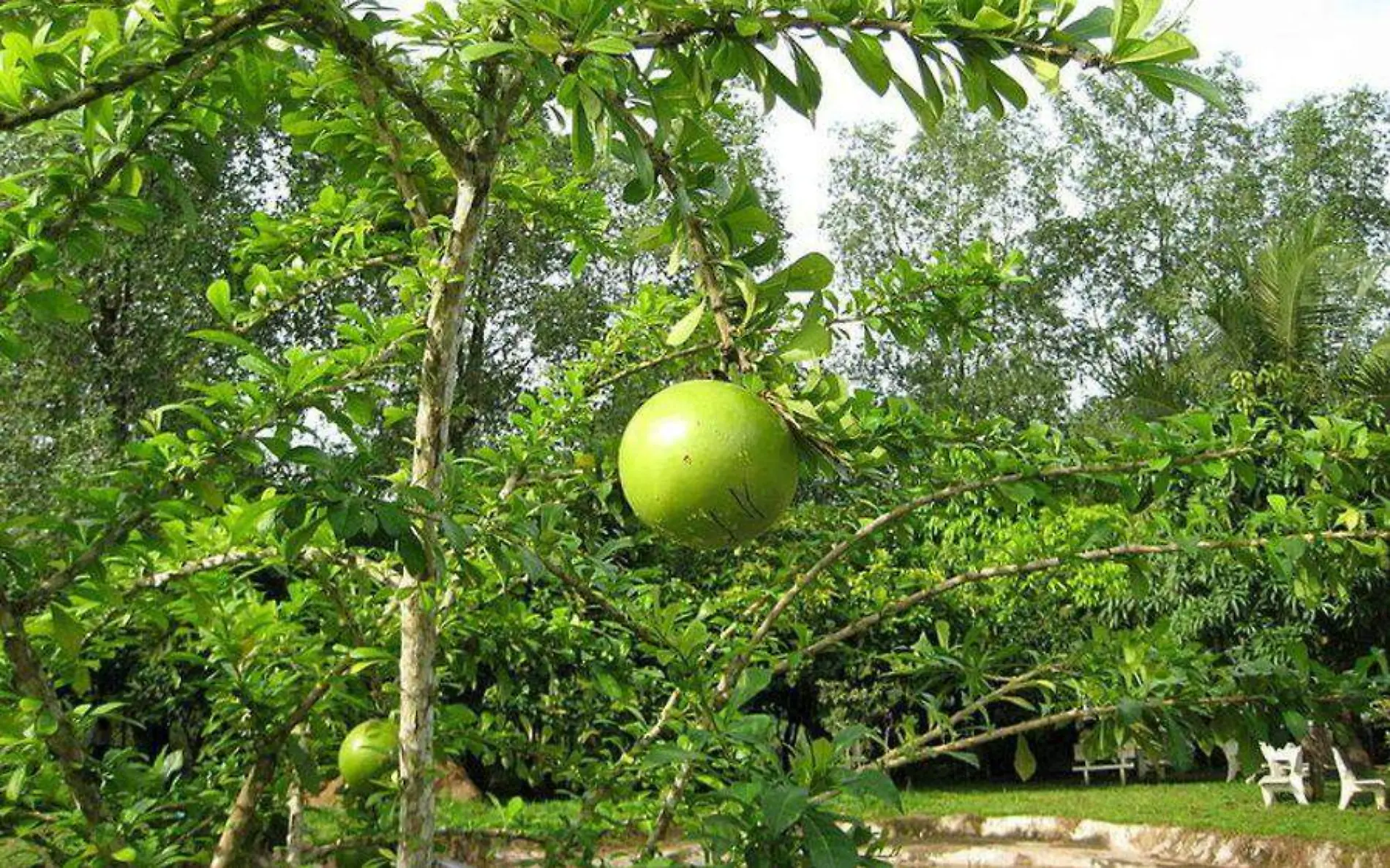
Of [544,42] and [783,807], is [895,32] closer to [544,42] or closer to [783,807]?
[544,42]

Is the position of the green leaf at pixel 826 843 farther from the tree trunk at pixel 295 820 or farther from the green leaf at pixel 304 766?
the tree trunk at pixel 295 820

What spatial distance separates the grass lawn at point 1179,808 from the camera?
7.40m

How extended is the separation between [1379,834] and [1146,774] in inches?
276

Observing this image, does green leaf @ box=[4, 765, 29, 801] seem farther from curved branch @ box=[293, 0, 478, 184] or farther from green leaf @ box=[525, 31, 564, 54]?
green leaf @ box=[525, 31, 564, 54]

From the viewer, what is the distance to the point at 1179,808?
9211mm

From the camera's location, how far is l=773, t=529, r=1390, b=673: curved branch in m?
1.64

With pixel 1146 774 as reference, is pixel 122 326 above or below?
above

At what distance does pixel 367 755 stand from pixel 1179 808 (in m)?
8.76

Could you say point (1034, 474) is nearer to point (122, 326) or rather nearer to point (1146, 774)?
point (122, 326)

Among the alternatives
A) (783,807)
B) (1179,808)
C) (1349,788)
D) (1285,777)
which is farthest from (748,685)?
(1285,777)

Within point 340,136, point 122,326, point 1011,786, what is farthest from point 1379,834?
point 122,326

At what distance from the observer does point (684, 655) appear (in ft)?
4.61

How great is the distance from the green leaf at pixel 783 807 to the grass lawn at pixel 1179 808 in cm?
692

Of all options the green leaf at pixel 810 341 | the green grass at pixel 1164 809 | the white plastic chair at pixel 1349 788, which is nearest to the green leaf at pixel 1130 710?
the green leaf at pixel 810 341
